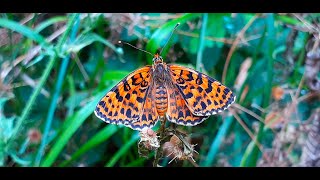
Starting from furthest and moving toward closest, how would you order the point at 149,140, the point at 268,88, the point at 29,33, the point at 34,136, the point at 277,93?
the point at 277,93, the point at 34,136, the point at 268,88, the point at 29,33, the point at 149,140

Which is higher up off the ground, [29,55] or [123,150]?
[29,55]

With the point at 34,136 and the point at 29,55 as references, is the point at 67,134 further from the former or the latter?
the point at 29,55

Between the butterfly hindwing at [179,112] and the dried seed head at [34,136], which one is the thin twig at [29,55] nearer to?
the dried seed head at [34,136]

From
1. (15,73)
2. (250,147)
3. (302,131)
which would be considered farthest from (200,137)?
(15,73)

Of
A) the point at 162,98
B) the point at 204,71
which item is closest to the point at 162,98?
the point at 162,98

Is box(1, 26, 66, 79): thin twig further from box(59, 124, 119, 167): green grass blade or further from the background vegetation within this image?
box(59, 124, 119, 167): green grass blade

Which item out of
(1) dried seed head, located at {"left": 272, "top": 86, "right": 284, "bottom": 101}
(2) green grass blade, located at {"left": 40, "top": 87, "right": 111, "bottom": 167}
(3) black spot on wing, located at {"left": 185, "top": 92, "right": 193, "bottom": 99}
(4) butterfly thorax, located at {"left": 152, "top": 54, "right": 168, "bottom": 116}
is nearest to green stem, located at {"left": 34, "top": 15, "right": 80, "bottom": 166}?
(2) green grass blade, located at {"left": 40, "top": 87, "right": 111, "bottom": 167}

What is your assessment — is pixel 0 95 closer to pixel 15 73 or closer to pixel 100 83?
pixel 15 73
